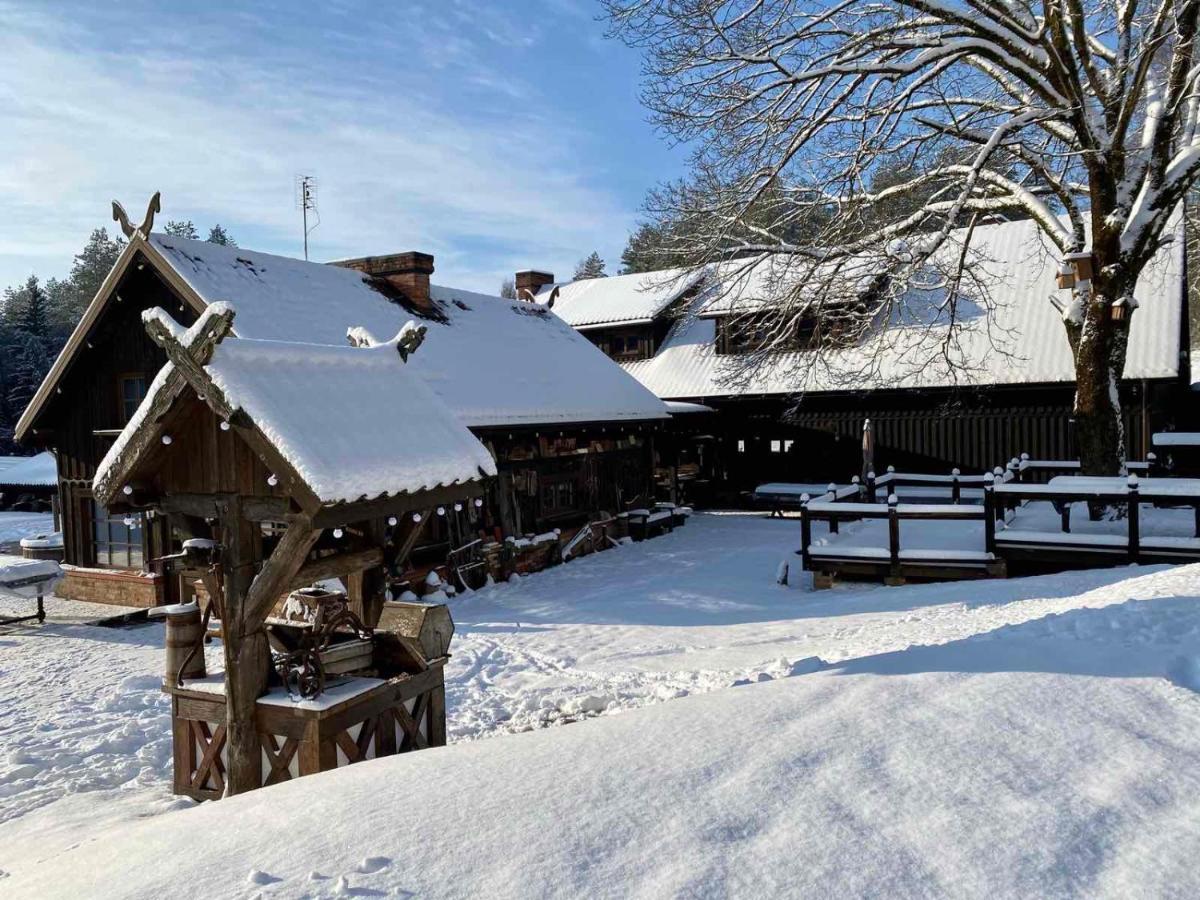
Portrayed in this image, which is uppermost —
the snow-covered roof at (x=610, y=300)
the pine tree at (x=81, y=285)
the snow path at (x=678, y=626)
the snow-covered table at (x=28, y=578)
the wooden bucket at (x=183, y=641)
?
the pine tree at (x=81, y=285)

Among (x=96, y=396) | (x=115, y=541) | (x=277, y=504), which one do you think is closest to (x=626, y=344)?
(x=96, y=396)

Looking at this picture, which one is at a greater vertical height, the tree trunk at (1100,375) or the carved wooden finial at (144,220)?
the carved wooden finial at (144,220)

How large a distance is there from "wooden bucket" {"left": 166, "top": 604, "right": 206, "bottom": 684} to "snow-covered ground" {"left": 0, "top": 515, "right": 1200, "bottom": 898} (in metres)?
0.97

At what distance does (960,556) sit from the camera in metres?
13.0

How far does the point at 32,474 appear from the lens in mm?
32375

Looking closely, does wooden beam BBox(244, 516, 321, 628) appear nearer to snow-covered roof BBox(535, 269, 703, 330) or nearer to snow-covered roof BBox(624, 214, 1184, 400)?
snow-covered roof BBox(624, 214, 1184, 400)

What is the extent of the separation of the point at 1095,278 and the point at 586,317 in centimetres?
1805

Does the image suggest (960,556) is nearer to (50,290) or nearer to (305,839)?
(305,839)

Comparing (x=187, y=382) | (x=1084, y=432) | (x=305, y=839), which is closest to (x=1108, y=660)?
(x=305, y=839)

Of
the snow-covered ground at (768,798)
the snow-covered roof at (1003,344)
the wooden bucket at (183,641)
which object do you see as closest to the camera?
the snow-covered ground at (768,798)

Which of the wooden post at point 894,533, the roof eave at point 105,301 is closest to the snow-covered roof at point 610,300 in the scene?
the roof eave at point 105,301

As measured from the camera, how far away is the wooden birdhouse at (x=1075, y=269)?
1328 cm

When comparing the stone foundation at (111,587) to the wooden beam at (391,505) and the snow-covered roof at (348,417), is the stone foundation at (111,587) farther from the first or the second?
the wooden beam at (391,505)

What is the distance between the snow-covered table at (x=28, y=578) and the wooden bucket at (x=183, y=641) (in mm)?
8868
